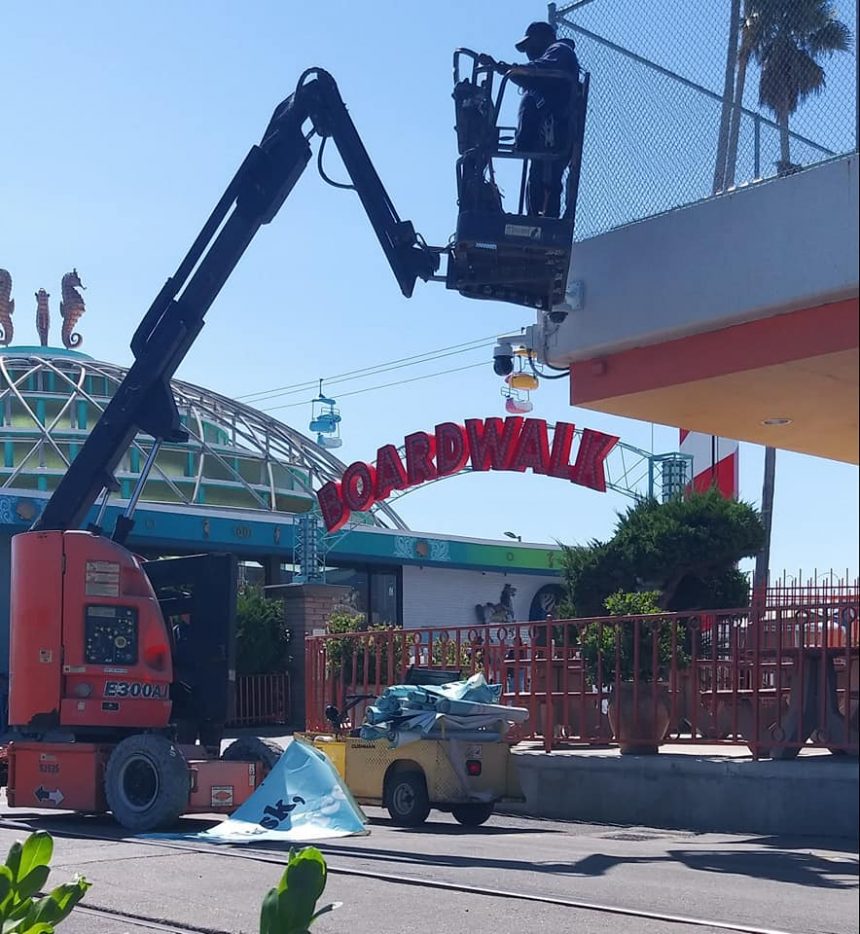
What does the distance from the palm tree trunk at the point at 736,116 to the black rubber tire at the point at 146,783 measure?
9.07m

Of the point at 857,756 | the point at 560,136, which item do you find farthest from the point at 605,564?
the point at 857,756

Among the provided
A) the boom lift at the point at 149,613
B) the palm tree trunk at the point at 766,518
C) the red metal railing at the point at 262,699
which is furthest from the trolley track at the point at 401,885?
the red metal railing at the point at 262,699

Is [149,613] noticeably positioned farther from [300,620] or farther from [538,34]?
[300,620]

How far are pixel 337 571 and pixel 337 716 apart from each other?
26.6 m

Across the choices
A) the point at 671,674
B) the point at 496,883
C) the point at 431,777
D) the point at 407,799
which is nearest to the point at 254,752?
the point at 407,799

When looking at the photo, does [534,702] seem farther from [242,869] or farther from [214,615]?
[242,869]

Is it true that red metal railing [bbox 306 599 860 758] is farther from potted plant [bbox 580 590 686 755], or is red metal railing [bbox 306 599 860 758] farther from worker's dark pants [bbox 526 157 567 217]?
worker's dark pants [bbox 526 157 567 217]

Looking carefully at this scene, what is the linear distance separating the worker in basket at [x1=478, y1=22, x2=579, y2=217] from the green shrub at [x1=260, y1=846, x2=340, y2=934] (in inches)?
174

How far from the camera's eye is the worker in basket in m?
7.99

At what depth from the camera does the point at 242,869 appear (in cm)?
1124

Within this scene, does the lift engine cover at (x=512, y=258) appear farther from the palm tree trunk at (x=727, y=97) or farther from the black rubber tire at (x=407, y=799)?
the black rubber tire at (x=407, y=799)

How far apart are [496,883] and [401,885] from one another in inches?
27.6

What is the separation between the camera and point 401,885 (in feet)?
34.5

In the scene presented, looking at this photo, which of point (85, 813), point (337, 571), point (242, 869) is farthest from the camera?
point (337, 571)
